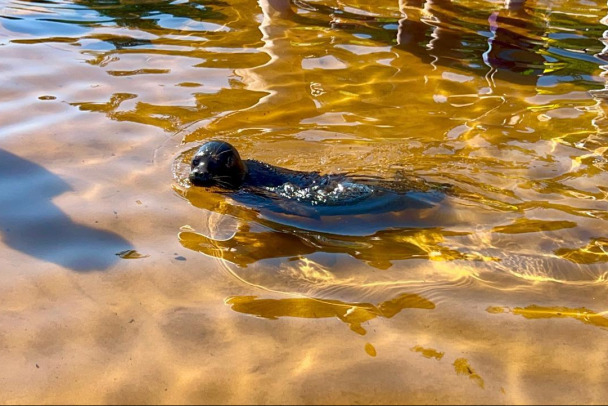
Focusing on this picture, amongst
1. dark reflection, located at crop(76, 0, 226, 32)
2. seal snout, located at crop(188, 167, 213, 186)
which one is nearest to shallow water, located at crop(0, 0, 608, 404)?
seal snout, located at crop(188, 167, 213, 186)

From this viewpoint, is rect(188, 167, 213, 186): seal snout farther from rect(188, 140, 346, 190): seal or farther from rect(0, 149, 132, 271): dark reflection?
rect(0, 149, 132, 271): dark reflection

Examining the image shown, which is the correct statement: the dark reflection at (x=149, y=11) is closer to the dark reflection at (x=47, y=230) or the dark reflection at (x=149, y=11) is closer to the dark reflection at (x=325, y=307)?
the dark reflection at (x=47, y=230)

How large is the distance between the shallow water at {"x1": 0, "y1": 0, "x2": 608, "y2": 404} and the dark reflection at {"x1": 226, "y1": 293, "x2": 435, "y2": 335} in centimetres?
1

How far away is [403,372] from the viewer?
2.86 m

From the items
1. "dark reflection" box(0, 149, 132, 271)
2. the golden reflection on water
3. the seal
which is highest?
the seal

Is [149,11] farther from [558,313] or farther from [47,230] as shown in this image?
[558,313]

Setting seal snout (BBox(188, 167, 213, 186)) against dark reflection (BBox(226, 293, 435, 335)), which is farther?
seal snout (BBox(188, 167, 213, 186))

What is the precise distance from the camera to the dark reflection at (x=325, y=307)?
3254mm

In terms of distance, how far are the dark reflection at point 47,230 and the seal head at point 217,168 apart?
2.63 ft

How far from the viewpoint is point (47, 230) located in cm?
396

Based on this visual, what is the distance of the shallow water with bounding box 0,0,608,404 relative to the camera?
2.89 m

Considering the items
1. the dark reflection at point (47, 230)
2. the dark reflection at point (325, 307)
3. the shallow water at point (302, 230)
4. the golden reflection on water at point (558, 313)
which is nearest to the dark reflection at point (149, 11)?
the shallow water at point (302, 230)

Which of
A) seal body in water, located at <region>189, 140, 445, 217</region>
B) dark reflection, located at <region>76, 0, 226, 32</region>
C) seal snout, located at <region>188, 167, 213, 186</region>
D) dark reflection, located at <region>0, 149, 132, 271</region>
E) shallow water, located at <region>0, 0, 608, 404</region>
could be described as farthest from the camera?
dark reflection, located at <region>76, 0, 226, 32</region>

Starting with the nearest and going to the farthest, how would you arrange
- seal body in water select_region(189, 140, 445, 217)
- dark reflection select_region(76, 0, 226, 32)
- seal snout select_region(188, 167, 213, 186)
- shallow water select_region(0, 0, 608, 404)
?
1. shallow water select_region(0, 0, 608, 404)
2. seal body in water select_region(189, 140, 445, 217)
3. seal snout select_region(188, 167, 213, 186)
4. dark reflection select_region(76, 0, 226, 32)
